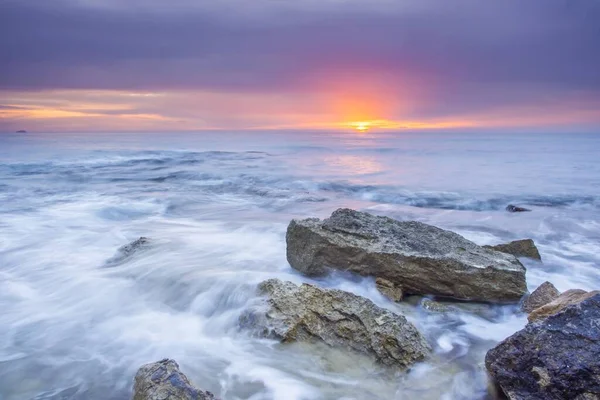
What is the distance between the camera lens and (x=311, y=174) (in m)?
24.3

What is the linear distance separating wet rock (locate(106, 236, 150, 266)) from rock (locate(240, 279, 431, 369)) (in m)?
3.63

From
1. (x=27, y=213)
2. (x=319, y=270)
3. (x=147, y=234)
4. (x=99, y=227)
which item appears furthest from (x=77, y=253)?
(x=27, y=213)

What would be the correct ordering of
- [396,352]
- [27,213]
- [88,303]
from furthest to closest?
[27,213] → [88,303] → [396,352]

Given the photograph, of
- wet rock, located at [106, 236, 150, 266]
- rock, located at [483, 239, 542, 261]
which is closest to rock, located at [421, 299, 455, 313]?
rock, located at [483, 239, 542, 261]

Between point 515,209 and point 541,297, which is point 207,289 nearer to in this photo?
point 541,297

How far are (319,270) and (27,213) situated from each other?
1071 cm

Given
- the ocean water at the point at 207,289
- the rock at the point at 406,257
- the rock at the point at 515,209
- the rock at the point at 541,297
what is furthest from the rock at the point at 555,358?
the rock at the point at 515,209

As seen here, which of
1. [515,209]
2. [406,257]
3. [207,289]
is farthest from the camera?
[515,209]

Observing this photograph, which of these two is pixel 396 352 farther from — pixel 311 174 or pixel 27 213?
pixel 311 174

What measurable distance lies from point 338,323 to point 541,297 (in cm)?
256

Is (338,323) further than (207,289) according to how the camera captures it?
No

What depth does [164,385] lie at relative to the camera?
319 cm

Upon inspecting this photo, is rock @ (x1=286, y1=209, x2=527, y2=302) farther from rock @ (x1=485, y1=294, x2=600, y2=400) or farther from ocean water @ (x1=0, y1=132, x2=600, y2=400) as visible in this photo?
rock @ (x1=485, y1=294, x2=600, y2=400)

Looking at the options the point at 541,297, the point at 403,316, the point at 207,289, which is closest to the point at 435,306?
the point at 403,316
